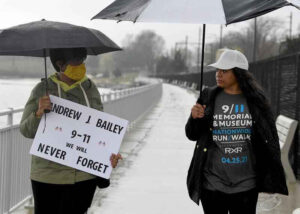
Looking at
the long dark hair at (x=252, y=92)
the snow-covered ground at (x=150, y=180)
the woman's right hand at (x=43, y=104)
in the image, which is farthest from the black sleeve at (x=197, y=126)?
the snow-covered ground at (x=150, y=180)

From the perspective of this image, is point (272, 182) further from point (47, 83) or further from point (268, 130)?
point (47, 83)

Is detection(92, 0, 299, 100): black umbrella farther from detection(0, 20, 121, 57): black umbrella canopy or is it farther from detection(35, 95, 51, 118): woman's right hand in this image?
detection(35, 95, 51, 118): woman's right hand

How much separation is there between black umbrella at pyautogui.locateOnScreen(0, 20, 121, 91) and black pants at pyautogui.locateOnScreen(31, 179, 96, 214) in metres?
0.90

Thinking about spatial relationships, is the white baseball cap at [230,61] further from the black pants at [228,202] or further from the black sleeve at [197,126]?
the black pants at [228,202]

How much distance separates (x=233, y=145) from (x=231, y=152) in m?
0.05

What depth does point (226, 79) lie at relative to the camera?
411 centimetres

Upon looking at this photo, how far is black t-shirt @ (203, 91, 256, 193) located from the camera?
13.0 feet

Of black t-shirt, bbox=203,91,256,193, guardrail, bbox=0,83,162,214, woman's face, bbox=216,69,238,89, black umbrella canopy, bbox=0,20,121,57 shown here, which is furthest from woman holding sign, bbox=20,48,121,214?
guardrail, bbox=0,83,162,214

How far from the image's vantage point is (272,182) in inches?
159

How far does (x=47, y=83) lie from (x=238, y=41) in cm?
9894

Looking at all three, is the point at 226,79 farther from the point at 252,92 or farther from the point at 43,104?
the point at 43,104

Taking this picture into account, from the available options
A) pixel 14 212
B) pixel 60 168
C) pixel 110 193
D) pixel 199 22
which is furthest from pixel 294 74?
pixel 60 168

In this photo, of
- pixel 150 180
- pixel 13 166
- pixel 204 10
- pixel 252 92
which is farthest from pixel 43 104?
pixel 150 180

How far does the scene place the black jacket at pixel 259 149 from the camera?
13.2 ft
